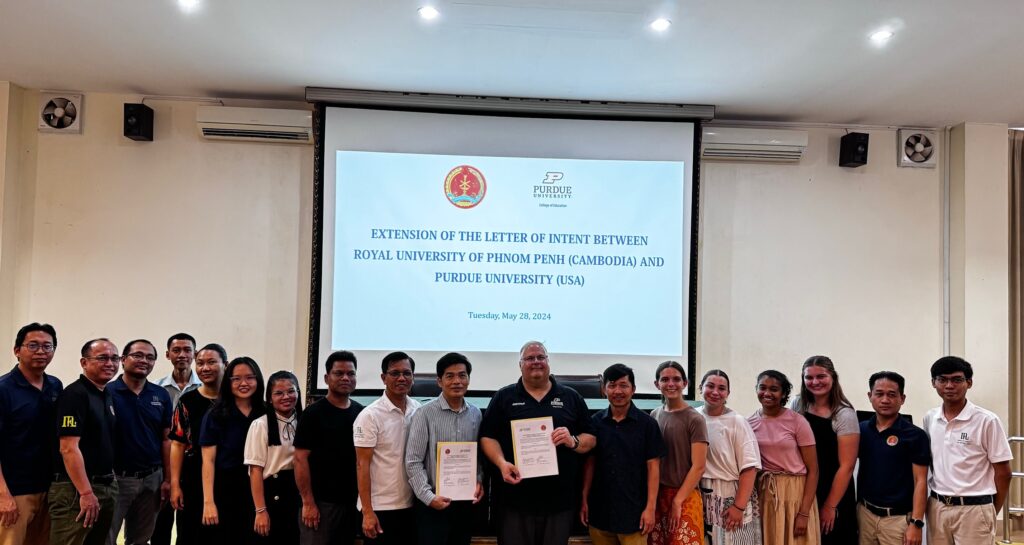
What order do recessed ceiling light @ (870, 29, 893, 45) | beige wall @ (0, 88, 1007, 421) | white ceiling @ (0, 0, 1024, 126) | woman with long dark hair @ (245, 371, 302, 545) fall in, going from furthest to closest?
1. beige wall @ (0, 88, 1007, 421)
2. recessed ceiling light @ (870, 29, 893, 45)
3. white ceiling @ (0, 0, 1024, 126)
4. woman with long dark hair @ (245, 371, 302, 545)

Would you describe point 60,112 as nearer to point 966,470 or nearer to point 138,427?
point 138,427

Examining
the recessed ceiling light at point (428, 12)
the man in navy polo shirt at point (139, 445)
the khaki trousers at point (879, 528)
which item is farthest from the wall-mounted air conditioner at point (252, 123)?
the khaki trousers at point (879, 528)

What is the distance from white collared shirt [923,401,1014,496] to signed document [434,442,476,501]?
7.16 ft

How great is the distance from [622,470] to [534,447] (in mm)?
402

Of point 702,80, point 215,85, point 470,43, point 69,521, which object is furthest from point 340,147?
point 69,521

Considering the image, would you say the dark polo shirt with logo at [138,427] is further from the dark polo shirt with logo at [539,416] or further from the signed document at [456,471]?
the dark polo shirt with logo at [539,416]

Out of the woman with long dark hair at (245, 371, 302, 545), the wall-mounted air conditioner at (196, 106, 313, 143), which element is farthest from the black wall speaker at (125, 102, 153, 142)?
the woman with long dark hair at (245, 371, 302, 545)

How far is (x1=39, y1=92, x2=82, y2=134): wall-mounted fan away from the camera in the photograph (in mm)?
5270

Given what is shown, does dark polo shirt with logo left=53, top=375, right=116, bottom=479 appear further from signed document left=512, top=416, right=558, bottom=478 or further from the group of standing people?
signed document left=512, top=416, right=558, bottom=478

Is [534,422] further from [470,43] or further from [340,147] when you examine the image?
[340,147]

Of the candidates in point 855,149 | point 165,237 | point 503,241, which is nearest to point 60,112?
point 165,237

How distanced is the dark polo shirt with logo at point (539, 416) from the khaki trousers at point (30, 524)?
206cm

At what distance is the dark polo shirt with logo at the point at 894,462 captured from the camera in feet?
10.7

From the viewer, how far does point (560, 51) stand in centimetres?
446
